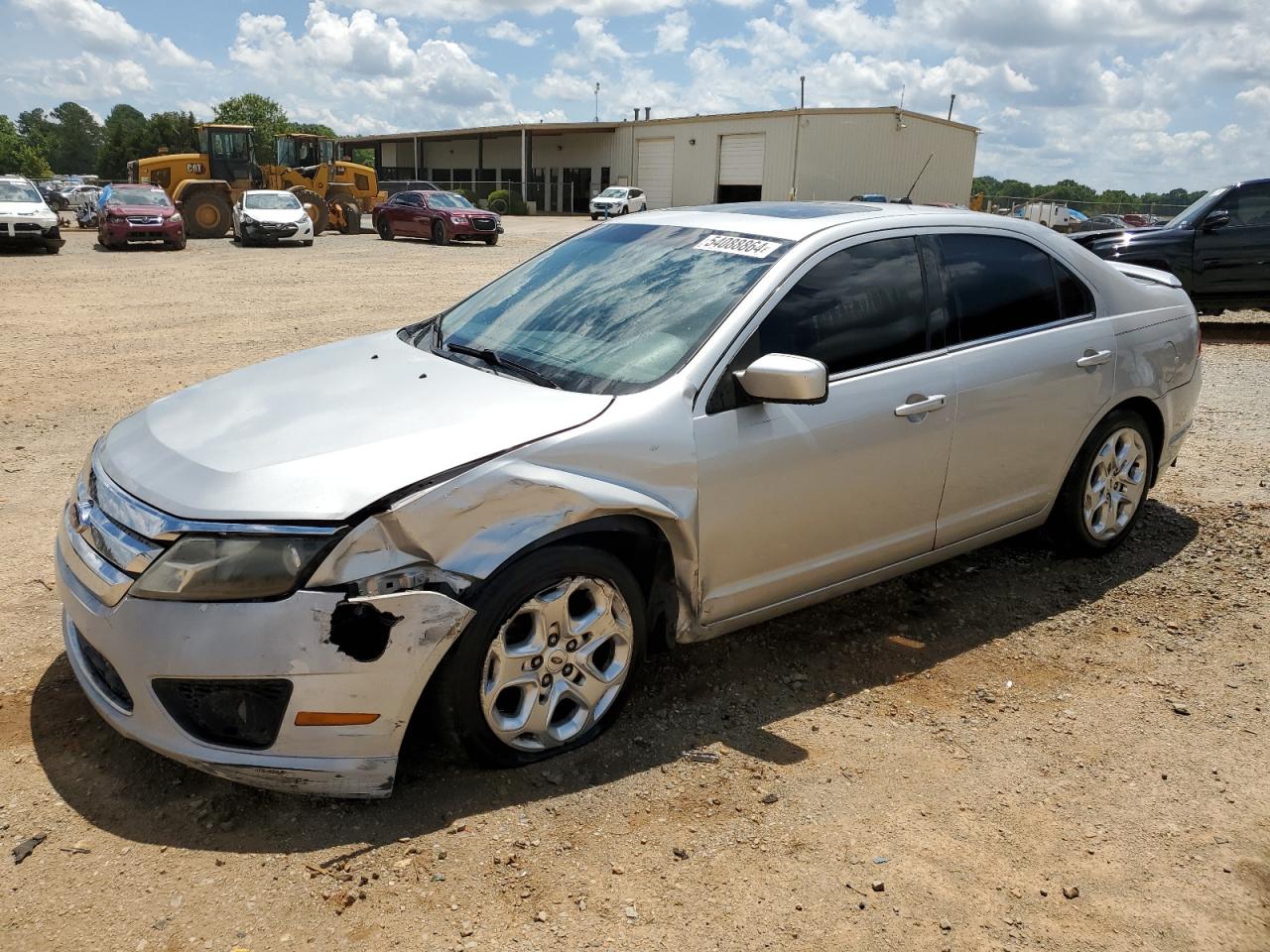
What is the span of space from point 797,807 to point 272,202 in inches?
1055

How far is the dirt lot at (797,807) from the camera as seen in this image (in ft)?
7.99

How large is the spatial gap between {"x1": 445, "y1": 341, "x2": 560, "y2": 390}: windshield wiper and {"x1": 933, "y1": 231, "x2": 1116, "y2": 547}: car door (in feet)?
5.36

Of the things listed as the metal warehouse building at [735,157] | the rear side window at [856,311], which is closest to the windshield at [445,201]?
the metal warehouse building at [735,157]

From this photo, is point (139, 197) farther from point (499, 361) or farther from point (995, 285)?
point (995, 285)

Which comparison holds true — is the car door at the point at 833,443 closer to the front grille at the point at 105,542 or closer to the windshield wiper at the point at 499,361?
the windshield wiper at the point at 499,361

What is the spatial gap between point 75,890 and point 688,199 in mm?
49312

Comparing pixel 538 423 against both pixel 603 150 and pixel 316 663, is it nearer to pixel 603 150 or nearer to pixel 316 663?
pixel 316 663

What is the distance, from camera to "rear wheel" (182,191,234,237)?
92.0 feet

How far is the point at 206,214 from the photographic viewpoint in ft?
93.0

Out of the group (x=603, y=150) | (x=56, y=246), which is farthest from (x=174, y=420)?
(x=603, y=150)

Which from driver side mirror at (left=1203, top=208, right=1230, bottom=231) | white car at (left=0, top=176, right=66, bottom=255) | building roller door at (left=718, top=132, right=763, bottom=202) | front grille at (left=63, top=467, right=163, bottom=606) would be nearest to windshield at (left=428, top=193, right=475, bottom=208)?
white car at (left=0, top=176, right=66, bottom=255)

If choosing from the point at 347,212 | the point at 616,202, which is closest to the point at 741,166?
the point at 616,202

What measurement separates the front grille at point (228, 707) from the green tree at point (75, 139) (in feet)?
573

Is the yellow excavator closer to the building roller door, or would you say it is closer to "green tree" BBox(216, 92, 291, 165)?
the building roller door
